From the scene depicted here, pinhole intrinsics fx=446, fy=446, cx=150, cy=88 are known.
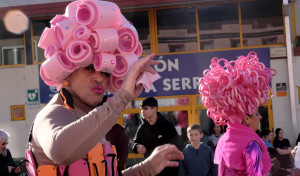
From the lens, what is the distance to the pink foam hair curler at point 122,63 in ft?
7.30

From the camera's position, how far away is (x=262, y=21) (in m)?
11.3

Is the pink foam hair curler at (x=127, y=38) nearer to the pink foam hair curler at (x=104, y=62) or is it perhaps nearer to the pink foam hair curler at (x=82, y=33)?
the pink foam hair curler at (x=104, y=62)

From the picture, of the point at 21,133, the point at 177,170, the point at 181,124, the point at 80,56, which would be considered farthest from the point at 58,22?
the point at 21,133

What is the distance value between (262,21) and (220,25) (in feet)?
3.47

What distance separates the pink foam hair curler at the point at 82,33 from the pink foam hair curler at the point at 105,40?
38 mm

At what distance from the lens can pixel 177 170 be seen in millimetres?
6246

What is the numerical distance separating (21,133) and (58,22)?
10.3m

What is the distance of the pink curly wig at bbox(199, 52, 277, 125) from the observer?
428 centimetres

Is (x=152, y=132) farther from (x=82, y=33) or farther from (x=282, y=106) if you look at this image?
(x=282, y=106)

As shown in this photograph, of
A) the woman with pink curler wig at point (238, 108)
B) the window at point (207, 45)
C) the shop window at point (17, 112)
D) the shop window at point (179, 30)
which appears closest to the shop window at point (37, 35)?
the shop window at point (17, 112)

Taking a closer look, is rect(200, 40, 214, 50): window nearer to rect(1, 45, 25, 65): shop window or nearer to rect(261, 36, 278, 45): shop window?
rect(261, 36, 278, 45): shop window

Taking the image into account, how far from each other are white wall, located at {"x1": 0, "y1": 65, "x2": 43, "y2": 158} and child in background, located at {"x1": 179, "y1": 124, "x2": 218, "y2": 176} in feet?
21.1

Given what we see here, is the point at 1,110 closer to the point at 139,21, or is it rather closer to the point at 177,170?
the point at 139,21

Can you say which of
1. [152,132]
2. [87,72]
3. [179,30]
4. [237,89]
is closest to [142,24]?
[179,30]
